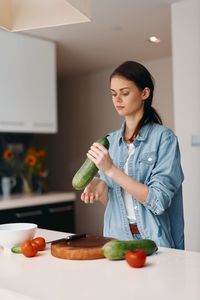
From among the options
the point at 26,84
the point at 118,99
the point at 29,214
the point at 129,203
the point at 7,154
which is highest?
the point at 26,84

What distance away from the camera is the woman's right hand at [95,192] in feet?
Answer: 5.10

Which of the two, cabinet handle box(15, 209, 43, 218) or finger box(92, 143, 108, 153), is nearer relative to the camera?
finger box(92, 143, 108, 153)

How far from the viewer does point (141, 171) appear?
158cm

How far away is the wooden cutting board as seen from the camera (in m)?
1.25

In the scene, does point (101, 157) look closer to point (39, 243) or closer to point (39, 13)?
point (39, 243)

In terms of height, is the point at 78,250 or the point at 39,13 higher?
the point at 39,13

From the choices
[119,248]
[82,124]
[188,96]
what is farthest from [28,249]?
[82,124]

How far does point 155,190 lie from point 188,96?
4.62 ft

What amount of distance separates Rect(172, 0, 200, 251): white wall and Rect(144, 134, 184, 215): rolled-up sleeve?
1.19m

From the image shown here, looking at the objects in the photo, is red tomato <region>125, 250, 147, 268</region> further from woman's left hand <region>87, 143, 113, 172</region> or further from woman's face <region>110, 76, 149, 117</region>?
woman's face <region>110, 76, 149, 117</region>

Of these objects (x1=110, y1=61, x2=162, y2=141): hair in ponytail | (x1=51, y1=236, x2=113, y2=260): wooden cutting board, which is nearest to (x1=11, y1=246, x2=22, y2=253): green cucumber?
(x1=51, y1=236, x2=113, y2=260): wooden cutting board

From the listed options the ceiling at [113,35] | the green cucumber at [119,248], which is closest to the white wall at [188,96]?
the ceiling at [113,35]

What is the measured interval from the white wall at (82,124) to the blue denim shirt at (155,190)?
114 inches

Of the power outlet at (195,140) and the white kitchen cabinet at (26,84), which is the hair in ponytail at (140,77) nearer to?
the power outlet at (195,140)
